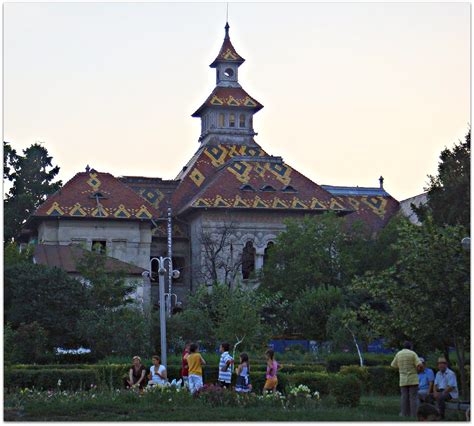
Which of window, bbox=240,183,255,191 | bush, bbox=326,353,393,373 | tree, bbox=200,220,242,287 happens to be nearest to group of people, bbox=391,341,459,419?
bush, bbox=326,353,393,373

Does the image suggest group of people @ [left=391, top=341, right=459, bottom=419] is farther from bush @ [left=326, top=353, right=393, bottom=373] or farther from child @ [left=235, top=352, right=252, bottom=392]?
bush @ [left=326, top=353, right=393, bottom=373]

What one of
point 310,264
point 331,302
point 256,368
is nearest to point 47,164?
point 310,264

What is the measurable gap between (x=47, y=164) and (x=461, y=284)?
212 ft

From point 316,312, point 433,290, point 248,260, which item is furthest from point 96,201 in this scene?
point 433,290

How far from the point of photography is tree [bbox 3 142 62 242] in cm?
8036

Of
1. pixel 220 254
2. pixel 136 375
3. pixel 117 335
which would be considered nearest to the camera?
pixel 136 375

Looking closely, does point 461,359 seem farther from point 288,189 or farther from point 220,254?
point 288,189

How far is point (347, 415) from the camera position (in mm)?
22844

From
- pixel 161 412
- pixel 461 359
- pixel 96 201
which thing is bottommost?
pixel 161 412

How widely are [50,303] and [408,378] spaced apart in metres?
22.9

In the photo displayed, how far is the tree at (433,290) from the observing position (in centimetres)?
2542

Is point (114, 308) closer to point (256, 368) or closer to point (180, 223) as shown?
point (256, 368)

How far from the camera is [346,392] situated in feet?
83.5

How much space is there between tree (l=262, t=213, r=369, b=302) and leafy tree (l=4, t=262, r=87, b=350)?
67.9ft
